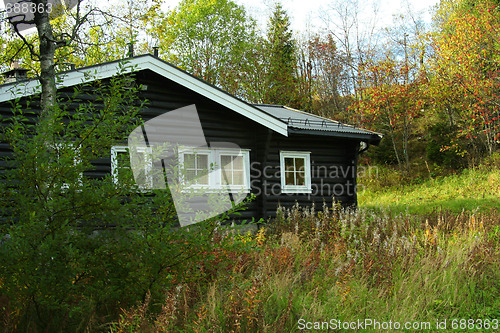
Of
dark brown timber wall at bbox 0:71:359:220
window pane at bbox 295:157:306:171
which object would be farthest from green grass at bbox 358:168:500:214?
window pane at bbox 295:157:306:171

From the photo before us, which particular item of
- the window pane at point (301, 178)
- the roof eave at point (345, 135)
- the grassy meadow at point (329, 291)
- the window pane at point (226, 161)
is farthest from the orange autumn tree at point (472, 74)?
the grassy meadow at point (329, 291)

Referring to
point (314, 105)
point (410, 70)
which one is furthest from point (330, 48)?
point (410, 70)

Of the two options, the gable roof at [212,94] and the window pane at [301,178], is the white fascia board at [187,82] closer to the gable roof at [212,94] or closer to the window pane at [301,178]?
the gable roof at [212,94]

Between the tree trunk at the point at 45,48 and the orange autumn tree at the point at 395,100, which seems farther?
the orange autumn tree at the point at 395,100

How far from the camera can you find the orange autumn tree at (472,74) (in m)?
18.5

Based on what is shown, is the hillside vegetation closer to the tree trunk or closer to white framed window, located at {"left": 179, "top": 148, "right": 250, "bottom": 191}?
white framed window, located at {"left": 179, "top": 148, "right": 250, "bottom": 191}

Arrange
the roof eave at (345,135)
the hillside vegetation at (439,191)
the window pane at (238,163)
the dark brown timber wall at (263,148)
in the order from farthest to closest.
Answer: the hillside vegetation at (439,191)
the window pane at (238,163)
the roof eave at (345,135)
the dark brown timber wall at (263,148)

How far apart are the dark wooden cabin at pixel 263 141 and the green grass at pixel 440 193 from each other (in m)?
3.79

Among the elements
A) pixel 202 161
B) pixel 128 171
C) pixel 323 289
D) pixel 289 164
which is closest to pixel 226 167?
pixel 202 161

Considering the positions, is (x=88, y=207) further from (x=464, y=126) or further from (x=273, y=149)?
(x=464, y=126)

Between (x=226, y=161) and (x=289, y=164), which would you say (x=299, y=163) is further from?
(x=226, y=161)

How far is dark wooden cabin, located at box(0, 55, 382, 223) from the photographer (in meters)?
9.74

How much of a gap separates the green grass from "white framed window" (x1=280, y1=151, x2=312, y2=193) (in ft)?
15.1

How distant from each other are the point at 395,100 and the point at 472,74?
404 centimetres
